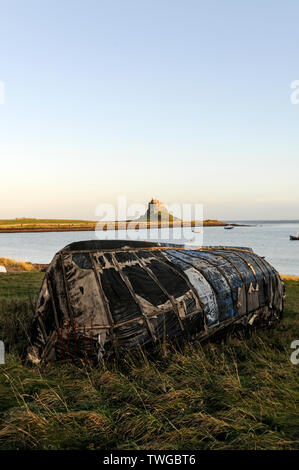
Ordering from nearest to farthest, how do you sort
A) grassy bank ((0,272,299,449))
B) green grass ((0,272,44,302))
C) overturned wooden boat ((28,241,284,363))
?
grassy bank ((0,272,299,449)) < overturned wooden boat ((28,241,284,363)) < green grass ((0,272,44,302))

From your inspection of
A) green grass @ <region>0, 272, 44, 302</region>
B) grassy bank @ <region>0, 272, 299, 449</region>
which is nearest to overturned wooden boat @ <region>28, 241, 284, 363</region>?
grassy bank @ <region>0, 272, 299, 449</region>

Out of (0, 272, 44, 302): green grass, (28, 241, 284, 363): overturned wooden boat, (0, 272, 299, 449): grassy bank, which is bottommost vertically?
(0, 272, 44, 302): green grass

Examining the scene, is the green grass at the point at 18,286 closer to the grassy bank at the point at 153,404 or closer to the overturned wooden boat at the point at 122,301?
the overturned wooden boat at the point at 122,301

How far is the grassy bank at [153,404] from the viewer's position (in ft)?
11.3

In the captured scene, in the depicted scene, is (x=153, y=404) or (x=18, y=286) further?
(x=18, y=286)

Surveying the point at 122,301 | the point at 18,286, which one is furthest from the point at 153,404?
the point at 18,286

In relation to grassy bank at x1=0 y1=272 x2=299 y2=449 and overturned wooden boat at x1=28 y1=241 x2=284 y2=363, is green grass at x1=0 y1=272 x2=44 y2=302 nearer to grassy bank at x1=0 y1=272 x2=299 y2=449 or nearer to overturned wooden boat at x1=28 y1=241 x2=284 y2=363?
overturned wooden boat at x1=28 y1=241 x2=284 y2=363

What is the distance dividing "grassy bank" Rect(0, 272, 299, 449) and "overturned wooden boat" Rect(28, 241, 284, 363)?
0.35 meters

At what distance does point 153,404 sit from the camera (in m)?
4.16

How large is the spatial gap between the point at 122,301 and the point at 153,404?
212 cm

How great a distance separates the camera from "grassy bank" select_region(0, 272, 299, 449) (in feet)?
11.3

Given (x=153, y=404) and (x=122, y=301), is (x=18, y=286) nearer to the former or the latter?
(x=122, y=301)

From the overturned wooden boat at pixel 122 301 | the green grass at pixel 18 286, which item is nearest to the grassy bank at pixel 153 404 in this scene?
the overturned wooden boat at pixel 122 301
